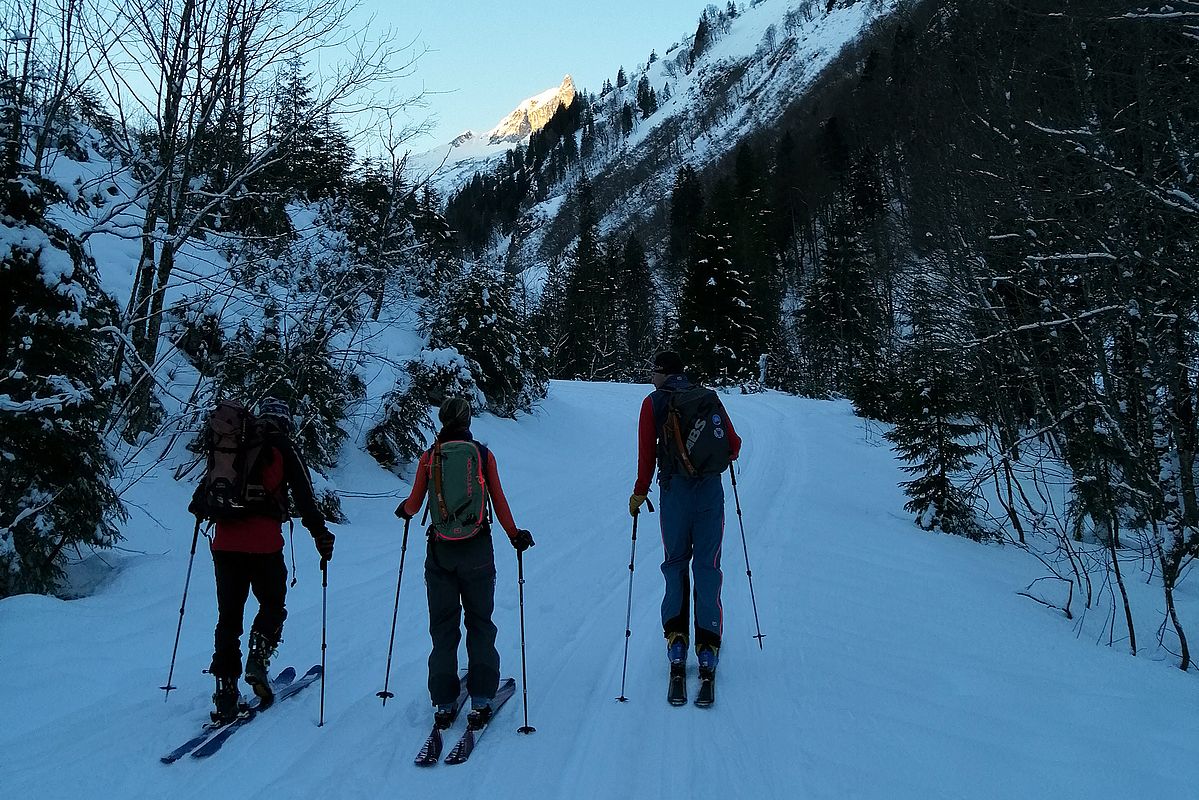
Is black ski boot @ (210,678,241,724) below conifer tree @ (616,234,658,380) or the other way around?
below

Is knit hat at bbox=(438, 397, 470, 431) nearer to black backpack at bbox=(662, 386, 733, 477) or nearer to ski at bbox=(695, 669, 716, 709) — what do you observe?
black backpack at bbox=(662, 386, 733, 477)

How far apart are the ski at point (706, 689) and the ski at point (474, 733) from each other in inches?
51.0

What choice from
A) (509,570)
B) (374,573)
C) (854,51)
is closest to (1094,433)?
(509,570)

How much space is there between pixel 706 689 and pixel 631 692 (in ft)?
A: 1.73

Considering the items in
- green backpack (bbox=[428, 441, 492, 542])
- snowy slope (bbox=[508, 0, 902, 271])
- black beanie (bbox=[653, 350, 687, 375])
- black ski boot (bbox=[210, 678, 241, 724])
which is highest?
snowy slope (bbox=[508, 0, 902, 271])

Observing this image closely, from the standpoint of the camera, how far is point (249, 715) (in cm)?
426

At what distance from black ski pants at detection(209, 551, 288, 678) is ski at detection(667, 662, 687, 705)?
108 inches

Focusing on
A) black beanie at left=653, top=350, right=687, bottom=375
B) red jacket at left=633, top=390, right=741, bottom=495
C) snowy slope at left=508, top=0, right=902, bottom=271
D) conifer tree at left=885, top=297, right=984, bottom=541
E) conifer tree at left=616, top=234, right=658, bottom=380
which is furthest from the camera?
snowy slope at left=508, top=0, right=902, bottom=271

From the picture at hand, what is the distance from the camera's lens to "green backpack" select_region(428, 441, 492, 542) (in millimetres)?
4156

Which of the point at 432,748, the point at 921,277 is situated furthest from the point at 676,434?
the point at 921,277

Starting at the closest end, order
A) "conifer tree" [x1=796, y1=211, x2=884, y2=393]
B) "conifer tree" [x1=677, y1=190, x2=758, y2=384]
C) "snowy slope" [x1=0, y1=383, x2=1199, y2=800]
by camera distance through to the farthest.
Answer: "snowy slope" [x1=0, y1=383, x2=1199, y2=800], "conifer tree" [x1=677, y1=190, x2=758, y2=384], "conifer tree" [x1=796, y1=211, x2=884, y2=393]

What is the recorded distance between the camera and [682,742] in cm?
389

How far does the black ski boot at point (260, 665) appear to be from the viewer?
436cm

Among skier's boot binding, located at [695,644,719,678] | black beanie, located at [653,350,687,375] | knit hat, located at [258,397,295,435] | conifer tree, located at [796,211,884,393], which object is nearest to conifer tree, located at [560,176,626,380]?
conifer tree, located at [796,211,884,393]
